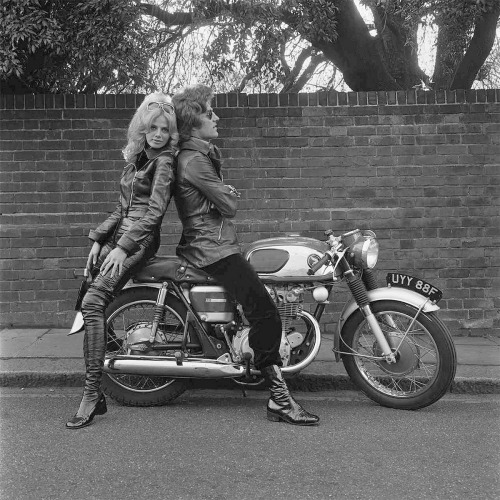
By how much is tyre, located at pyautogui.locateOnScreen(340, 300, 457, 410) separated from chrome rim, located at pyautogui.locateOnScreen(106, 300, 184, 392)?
3.75 feet

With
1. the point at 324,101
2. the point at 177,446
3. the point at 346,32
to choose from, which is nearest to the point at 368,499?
the point at 177,446

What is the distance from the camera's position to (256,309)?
14.1ft

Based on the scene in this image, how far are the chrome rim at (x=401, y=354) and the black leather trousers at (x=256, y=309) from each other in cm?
65

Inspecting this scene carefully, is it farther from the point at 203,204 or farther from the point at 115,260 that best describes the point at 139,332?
the point at 203,204

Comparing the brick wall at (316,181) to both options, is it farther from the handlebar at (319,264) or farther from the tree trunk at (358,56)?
the handlebar at (319,264)

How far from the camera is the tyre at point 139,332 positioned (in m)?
4.58

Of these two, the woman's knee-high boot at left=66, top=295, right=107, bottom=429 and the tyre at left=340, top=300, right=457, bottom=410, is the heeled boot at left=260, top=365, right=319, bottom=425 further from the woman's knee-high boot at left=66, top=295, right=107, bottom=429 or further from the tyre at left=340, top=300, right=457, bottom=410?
the woman's knee-high boot at left=66, top=295, right=107, bottom=429

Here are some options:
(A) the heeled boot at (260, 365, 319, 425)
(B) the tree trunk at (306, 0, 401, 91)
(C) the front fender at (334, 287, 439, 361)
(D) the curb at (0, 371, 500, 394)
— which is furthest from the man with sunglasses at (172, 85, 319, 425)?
(B) the tree trunk at (306, 0, 401, 91)

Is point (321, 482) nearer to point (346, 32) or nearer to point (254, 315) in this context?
point (254, 315)

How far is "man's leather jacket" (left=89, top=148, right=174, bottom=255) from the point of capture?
168 inches

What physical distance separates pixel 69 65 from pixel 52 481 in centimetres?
470

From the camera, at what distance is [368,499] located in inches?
123

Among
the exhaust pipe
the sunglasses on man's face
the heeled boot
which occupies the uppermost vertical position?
the sunglasses on man's face

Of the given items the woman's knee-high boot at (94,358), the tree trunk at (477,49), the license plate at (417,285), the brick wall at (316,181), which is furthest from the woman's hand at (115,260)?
the tree trunk at (477,49)
